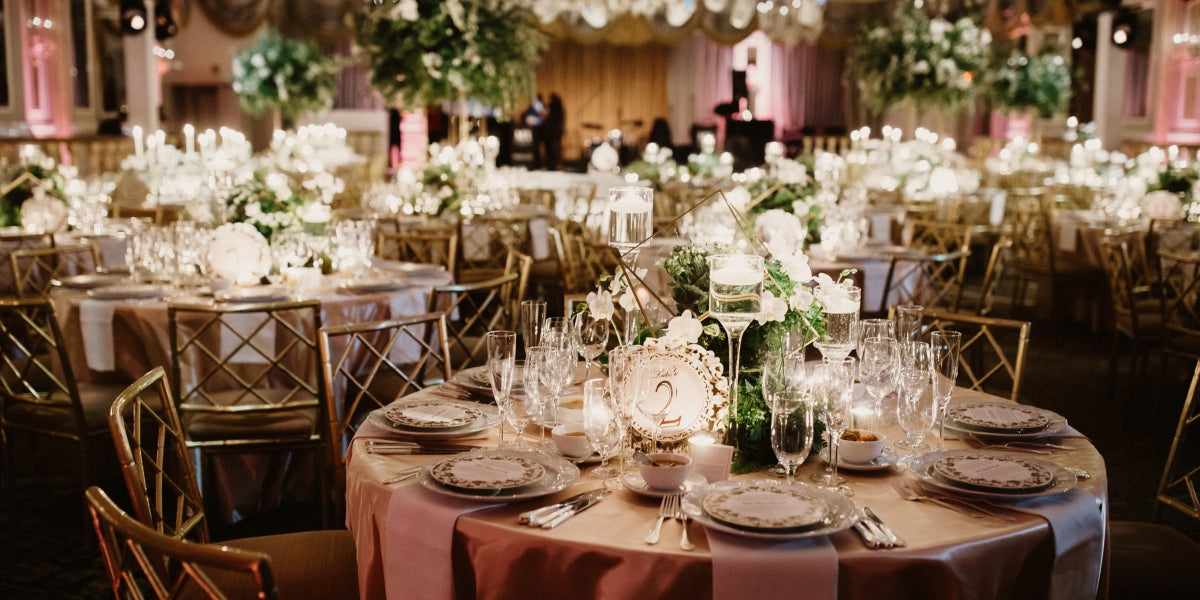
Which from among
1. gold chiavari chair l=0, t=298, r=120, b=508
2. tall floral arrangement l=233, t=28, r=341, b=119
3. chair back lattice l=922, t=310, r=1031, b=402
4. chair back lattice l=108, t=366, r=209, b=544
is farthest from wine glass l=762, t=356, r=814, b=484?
tall floral arrangement l=233, t=28, r=341, b=119


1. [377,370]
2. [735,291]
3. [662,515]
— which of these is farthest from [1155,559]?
[377,370]

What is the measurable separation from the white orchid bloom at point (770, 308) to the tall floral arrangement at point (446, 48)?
5.93m

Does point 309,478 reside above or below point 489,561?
below

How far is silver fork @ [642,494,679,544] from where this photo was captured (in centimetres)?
184

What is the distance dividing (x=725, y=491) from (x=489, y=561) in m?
0.44

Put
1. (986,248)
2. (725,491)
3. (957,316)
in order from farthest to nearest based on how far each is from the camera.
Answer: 1. (986,248)
2. (957,316)
3. (725,491)

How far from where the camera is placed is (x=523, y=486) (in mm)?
2035

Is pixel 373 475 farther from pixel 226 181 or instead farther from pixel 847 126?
pixel 847 126

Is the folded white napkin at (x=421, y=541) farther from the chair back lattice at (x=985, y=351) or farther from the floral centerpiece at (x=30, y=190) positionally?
the floral centerpiece at (x=30, y=190)

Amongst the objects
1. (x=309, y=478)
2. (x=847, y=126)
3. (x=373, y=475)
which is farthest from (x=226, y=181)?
(x=847, y=126)

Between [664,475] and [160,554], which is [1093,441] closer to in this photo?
[664,475]

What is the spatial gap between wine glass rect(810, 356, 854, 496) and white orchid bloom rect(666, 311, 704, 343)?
10.1 inches

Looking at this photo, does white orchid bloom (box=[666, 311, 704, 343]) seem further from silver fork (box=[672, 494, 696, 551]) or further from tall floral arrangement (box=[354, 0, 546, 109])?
tall floral arrangement (box=[354, 0, 546, 109])

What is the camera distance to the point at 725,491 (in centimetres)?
199
